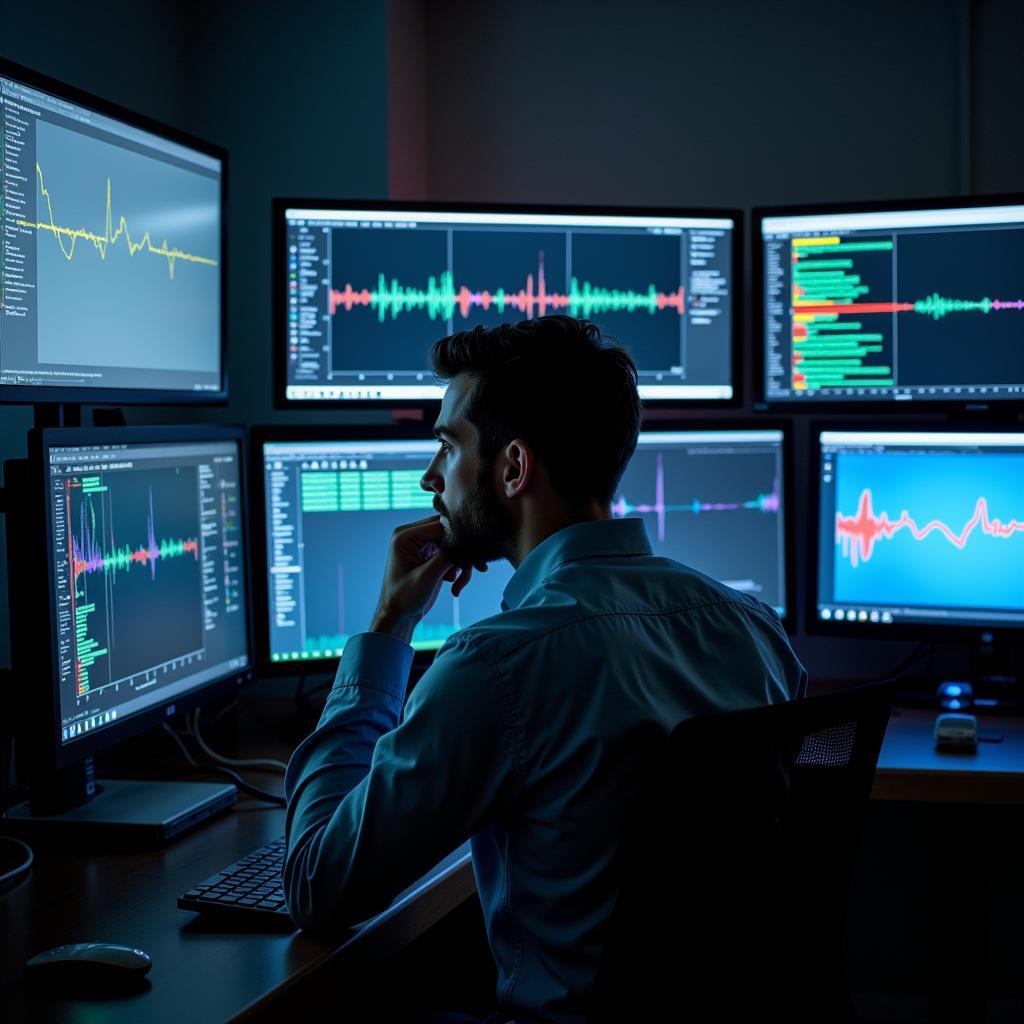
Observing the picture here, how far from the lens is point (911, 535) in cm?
208

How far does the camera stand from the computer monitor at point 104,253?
4.80 feet

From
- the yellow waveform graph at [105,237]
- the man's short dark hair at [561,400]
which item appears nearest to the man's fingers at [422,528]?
the man's short dark hair at [561,400]

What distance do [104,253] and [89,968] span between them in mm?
966

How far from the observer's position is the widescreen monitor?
1.90 m

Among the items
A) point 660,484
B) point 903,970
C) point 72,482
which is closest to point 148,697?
point 72,482

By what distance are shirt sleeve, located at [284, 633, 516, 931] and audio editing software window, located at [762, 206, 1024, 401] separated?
1299 mm

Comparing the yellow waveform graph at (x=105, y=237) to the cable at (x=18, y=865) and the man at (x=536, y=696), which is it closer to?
the man at (x=536, y=696)

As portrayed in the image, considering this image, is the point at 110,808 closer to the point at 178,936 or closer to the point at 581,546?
the point at 178,936

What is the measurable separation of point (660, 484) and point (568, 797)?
113 cm

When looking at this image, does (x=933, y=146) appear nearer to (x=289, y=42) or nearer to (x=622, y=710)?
(x=289, y=42)

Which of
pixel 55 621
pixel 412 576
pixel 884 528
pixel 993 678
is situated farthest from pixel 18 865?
pixel 993 678

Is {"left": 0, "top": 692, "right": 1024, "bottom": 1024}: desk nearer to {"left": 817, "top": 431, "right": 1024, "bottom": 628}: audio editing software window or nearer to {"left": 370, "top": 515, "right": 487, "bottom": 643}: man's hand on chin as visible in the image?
{"left": 370, "top": 515, "right": 487, "bottom": 643}: man's hand on chin

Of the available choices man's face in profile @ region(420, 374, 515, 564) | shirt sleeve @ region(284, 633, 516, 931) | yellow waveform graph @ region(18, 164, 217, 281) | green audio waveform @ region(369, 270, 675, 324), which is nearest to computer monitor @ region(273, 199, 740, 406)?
green audio waveform @ region(369, 270, 675, 324)

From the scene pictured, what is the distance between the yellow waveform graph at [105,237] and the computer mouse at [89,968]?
0.87 meters
